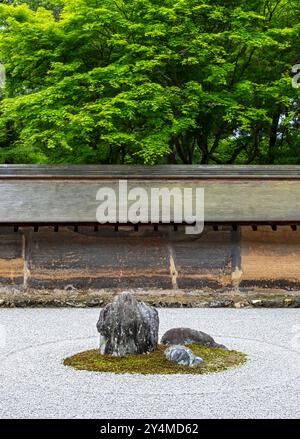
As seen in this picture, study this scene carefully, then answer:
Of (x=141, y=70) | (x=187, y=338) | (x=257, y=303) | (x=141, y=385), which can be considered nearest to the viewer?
(x=141, y=385)

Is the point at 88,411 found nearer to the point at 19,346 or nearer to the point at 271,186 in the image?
the point at 19,346

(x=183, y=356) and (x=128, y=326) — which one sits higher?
(x=128, y=326)

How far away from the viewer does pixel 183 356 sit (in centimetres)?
798

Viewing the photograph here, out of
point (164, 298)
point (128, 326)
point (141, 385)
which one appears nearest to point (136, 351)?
point (128, 326)

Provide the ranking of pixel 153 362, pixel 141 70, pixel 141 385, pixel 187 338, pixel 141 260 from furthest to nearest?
pixel 141 70
pixel 141 260
pixel 187 338
pixel 153 362
pixel 141 385

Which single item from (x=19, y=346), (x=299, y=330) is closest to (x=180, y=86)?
(x=299, y=330)

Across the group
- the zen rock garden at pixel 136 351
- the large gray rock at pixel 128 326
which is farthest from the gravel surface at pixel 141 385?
the large gray rock at pixel 128 326

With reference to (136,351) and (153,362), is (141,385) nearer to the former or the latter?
(153,362)

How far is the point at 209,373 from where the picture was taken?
761cm

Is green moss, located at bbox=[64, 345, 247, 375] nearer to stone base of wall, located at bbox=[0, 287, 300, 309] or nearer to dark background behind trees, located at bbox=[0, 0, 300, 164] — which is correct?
stone base of wall, located at bbox=[0, 287, 300, 309]

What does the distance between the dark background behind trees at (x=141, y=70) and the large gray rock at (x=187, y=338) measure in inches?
351

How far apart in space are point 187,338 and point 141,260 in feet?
19.9

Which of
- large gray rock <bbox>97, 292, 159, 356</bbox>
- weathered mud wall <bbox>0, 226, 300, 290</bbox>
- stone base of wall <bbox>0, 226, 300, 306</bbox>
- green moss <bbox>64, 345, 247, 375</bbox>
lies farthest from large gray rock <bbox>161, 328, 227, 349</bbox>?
weathered mud wall <bbox>0, 226, 300, 290</bbox>

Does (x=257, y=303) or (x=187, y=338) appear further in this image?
(x=257, y=303)
